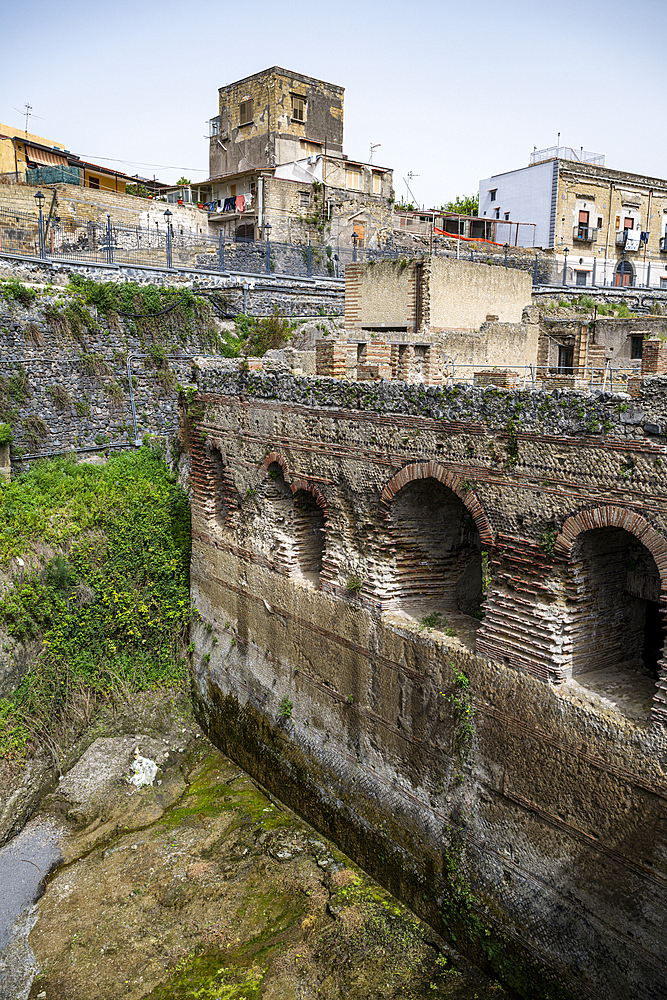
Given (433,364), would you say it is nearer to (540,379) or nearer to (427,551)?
(540,379)

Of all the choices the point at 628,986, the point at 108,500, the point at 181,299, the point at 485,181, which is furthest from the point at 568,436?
the point at 485,181

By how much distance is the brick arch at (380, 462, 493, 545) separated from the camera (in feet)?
18.7

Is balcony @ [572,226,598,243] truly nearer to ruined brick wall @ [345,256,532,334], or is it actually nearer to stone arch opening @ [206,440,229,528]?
ruined brick wall @ [345,256,532,334]

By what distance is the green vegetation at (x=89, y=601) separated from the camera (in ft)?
30.5

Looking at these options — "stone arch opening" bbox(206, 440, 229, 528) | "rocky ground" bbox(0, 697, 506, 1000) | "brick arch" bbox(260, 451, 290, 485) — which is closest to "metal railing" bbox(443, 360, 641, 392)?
"brick arch" bbox(260, 451, 290, 485)

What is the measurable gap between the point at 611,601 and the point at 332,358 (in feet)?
18.4

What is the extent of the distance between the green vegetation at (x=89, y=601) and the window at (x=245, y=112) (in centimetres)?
2537

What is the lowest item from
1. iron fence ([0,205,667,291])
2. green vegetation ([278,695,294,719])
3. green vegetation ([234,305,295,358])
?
green vegetation ([278,695,294,719])

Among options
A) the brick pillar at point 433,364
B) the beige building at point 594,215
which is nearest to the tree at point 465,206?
the beige building at point 594,215

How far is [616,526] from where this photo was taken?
A: 481cm

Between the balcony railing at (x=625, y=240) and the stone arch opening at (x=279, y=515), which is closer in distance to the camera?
the stone arch opening at (x=279, y=515)

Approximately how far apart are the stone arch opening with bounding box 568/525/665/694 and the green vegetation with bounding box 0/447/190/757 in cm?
653

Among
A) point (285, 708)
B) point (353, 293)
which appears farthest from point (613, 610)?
point (353, 293)

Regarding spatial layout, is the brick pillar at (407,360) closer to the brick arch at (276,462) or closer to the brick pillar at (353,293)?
the brick pillar at (353,293)
